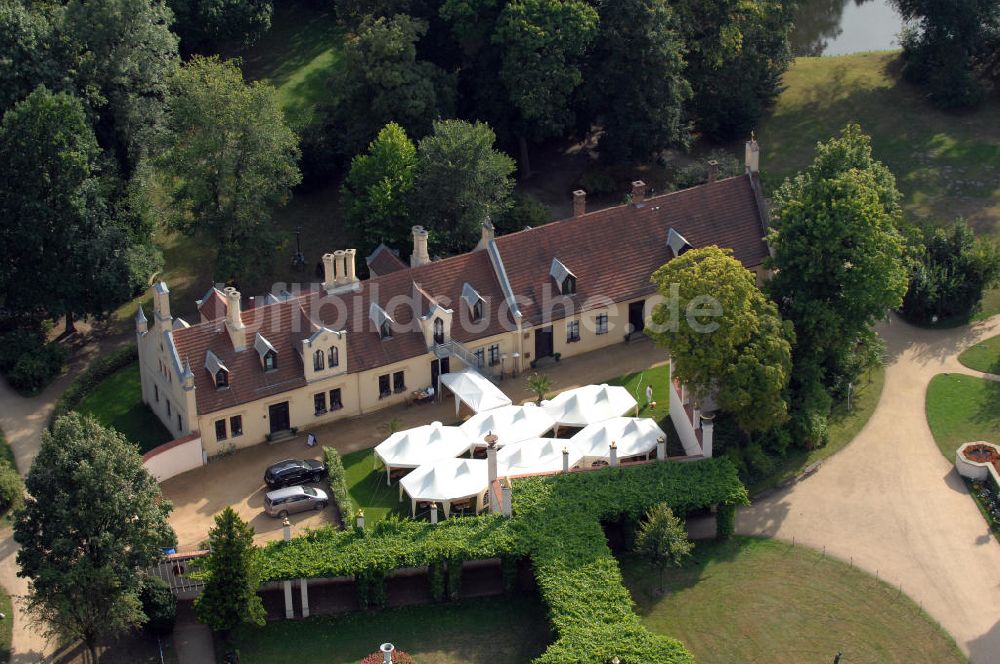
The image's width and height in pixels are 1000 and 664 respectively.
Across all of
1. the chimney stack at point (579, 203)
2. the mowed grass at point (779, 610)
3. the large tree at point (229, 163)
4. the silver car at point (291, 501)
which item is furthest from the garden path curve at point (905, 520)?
the large tree at point (229, 163)

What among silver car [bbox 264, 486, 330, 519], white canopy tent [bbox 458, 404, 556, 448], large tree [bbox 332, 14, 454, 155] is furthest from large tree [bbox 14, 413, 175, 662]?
large tree [bbox 332, 14, 454, 155]

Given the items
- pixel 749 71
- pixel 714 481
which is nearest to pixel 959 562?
pixel 714 481

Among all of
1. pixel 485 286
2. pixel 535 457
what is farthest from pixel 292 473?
pixel 485 286

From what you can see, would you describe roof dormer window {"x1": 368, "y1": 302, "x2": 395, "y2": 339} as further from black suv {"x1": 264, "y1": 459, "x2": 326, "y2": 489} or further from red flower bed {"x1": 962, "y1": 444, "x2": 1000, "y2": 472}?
red flower bed {"x1": 962, "y1": 444, "x2": 1000, "y2": 472}

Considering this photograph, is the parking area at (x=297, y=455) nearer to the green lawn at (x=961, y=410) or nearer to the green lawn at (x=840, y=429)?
the green lawn at (x=840, y=429)

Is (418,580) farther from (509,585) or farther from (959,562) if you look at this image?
(959,562)

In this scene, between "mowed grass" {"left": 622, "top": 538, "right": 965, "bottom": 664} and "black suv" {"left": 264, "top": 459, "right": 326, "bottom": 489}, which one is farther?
"black suv" {"left": 264, "top": 459, "right": 326, "bottom": 489}
